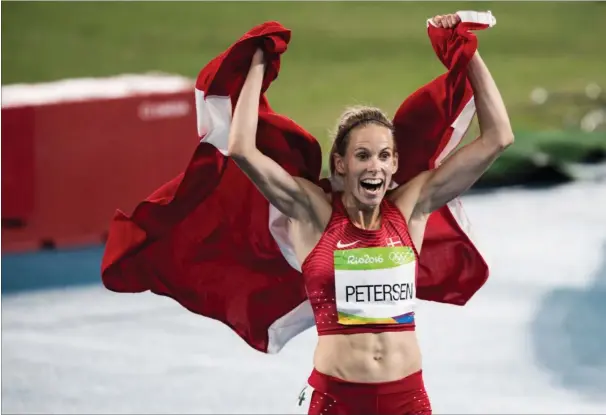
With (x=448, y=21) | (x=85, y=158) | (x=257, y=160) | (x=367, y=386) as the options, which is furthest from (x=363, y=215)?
(x=85, y=158)

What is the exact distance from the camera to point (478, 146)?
13.2 feet

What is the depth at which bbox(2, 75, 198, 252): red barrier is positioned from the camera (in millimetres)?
8062

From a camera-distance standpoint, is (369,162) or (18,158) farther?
(18,158)

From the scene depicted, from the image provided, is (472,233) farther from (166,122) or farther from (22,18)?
(22,18)

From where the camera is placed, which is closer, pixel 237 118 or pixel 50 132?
pixel 237 118

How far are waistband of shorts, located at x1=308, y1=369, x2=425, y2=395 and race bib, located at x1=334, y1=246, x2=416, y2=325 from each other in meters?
0.19

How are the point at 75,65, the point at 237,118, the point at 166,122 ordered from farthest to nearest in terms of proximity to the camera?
the point at 75,65
the point at 166,122
the point at 237,118

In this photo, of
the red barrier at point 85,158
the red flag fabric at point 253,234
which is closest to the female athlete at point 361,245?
the red flag fabric at point 253,234

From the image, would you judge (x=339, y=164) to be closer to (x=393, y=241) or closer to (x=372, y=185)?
(x=372, y=185)

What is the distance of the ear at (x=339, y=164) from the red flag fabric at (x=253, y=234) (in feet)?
0.49

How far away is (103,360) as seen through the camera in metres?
6.50

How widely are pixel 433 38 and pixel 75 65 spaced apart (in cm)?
782

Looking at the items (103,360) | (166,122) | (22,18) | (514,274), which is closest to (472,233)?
(103,360)

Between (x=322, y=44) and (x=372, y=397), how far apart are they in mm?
8463
